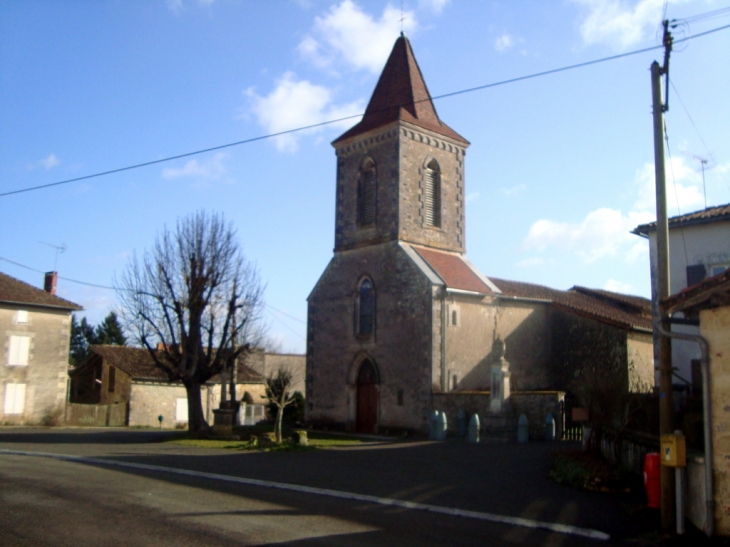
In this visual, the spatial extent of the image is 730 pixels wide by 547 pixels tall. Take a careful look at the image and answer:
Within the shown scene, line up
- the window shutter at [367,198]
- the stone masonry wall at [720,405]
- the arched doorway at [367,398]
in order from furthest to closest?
the window shutter at [367,198], the arched doorway at [367,398], the stone masonry wall at [720,405]

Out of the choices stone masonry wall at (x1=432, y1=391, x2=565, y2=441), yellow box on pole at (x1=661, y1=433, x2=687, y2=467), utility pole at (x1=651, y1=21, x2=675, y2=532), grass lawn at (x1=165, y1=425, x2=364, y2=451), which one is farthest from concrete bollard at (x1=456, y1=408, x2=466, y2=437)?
yellow box on pole at (x1=661, y1=433, x2=687, y2=467)

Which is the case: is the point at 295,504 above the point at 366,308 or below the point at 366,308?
below

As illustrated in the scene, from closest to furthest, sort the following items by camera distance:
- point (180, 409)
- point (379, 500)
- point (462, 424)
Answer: point (379, 500) < point (462, 424) < point (180, 409)

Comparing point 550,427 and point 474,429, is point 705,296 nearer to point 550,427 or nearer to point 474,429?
point 550,427

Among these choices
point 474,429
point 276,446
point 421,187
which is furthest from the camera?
point 421,187

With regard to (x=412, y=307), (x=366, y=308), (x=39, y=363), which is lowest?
(x=39, y=363)

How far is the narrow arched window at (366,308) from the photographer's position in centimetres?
2775

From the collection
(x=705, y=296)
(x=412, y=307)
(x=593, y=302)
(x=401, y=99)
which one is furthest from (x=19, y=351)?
(x=705, y=296)

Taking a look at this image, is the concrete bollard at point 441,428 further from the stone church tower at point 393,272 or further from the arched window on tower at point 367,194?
the arched window on tower at point 367,194

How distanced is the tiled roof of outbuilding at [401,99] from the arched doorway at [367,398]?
10078mm

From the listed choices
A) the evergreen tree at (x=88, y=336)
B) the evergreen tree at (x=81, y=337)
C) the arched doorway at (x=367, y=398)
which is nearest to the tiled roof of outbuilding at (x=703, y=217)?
the arched doorway at (x=367, y=398)

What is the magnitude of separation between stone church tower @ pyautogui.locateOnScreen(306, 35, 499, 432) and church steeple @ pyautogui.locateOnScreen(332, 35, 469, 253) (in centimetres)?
5

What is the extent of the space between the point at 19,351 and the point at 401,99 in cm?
2240

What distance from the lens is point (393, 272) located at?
27.1 meters
